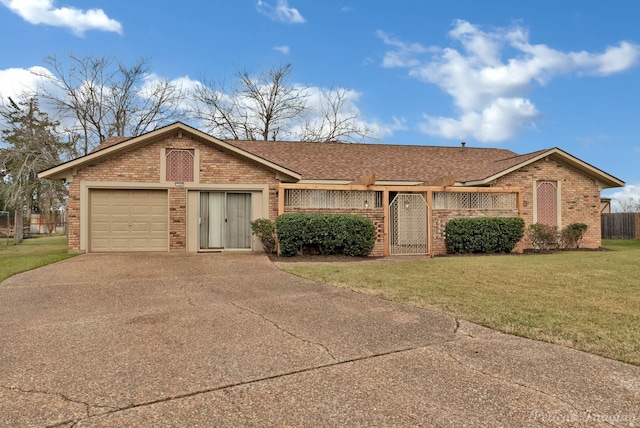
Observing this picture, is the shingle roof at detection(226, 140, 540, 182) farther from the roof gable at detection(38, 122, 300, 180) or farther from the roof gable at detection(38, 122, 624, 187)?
the roof gable at detection(38, 122, 300, 180)

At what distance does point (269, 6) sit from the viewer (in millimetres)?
15117

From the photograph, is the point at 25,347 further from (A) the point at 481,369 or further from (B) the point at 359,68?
(B) the point at 359,68

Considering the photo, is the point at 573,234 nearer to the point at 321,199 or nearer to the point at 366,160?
the point at 366,160

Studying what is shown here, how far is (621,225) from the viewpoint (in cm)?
2314

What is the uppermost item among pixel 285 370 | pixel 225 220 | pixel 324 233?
pixel 225 220

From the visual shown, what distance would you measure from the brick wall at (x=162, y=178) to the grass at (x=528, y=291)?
431cm

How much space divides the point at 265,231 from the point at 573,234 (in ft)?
37.8

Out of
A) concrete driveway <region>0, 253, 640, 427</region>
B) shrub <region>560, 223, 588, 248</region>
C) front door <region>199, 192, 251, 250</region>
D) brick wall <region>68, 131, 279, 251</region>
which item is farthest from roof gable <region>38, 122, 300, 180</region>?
shrub <region>560, 223, 588, 248</region>

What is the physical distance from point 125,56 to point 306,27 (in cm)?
1618

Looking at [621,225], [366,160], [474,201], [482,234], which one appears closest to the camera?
[482,234]

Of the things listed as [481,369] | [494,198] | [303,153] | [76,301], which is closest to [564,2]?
[494,198]

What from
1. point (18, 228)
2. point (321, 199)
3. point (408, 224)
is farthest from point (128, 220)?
point (18, 228)

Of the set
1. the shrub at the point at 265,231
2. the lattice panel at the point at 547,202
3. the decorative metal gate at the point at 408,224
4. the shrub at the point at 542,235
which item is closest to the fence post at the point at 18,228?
the shrub at the point at 265,231

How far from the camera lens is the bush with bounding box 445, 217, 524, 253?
43.3ft
